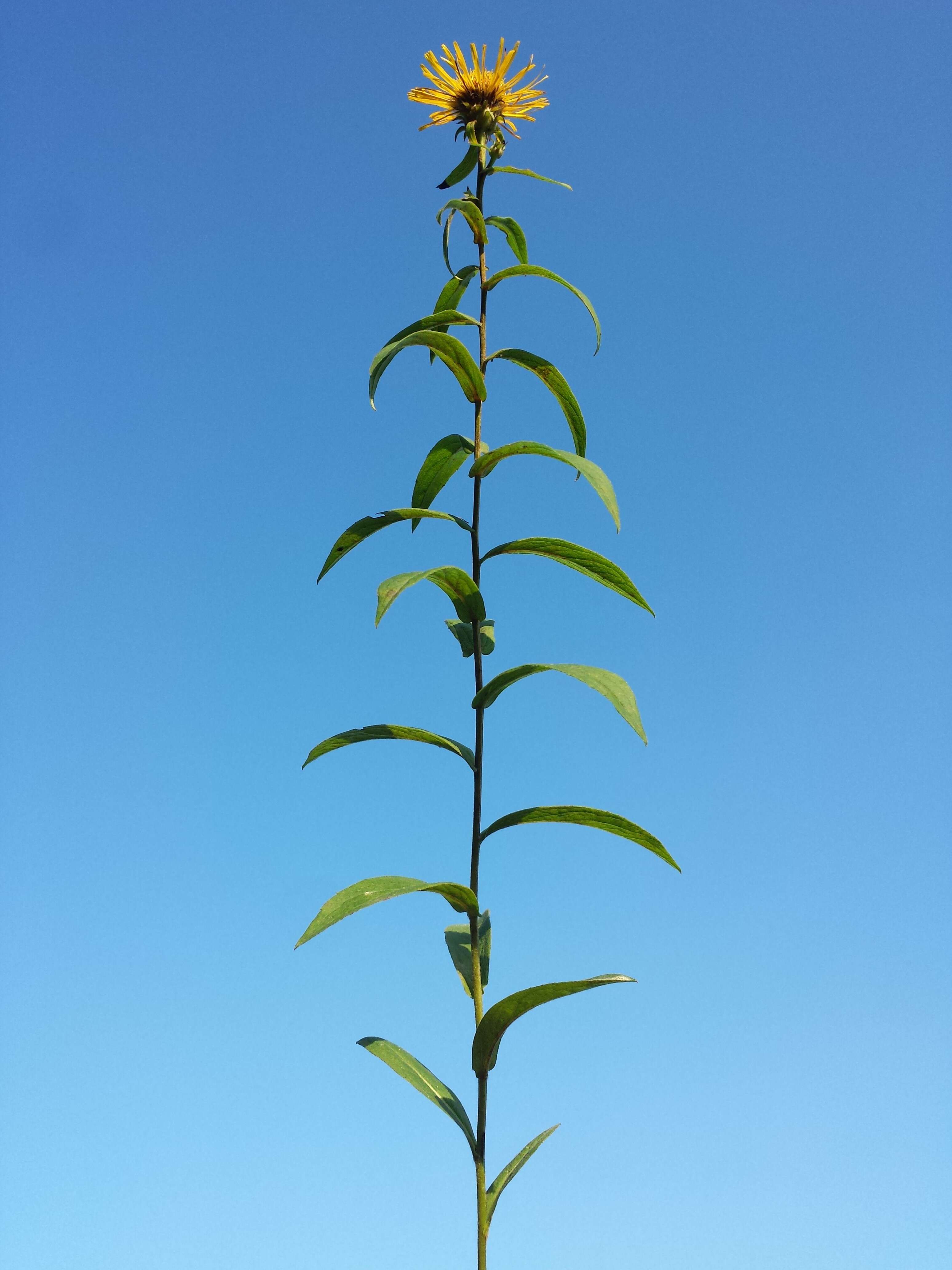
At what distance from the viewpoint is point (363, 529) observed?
183 cm

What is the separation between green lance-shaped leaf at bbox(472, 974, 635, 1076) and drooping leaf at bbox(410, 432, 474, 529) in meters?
1.06

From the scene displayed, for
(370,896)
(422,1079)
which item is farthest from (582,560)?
(422,1079)

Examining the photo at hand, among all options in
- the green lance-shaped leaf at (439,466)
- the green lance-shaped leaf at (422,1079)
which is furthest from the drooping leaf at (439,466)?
the green lance-shaped leaf at (422,1079)

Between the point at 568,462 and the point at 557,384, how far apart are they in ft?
0.88

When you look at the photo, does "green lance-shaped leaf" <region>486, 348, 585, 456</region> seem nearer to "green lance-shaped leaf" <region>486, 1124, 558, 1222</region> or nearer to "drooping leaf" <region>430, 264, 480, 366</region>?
"drooping leaf" <region>430, 264, 480, 366</region>

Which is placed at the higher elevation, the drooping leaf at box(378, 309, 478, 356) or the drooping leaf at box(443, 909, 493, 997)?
the drooping leaf at box(378, 309, 478, 356)

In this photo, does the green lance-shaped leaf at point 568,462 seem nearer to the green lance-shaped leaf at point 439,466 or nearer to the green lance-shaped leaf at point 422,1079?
the green lance-shaped leaf at point 439,466

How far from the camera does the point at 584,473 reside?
1.78 meters

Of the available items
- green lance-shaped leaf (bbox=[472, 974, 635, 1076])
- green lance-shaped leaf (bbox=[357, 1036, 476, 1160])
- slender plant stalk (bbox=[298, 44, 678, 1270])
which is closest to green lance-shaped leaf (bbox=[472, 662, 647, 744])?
slender plant stalk (bbox=[298, 44, 678, 1270])

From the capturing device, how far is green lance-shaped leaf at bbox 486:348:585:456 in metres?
1.96

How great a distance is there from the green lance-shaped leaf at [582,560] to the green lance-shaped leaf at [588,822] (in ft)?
1.24

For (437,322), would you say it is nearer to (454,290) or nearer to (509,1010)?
(454,290)

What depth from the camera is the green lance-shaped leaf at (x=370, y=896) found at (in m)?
1.58

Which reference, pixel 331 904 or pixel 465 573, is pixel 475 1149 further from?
pixel 465 573
